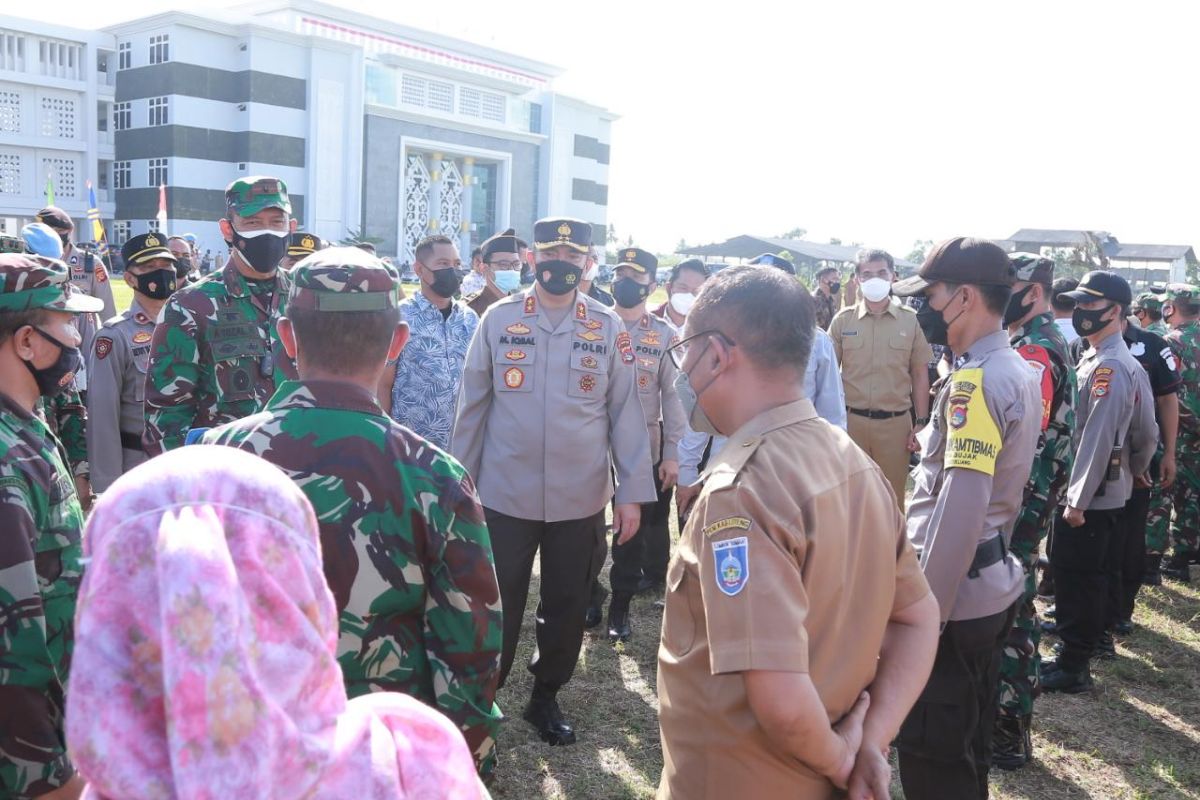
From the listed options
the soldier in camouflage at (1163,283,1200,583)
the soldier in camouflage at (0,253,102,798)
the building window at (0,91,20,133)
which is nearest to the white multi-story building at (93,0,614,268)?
the building window at (0,91,20,133)

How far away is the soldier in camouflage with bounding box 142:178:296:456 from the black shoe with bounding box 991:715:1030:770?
360cm

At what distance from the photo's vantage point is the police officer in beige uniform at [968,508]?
2854mm

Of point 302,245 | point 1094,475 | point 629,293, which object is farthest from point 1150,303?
point 302,245

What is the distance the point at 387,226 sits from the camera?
55844 mm

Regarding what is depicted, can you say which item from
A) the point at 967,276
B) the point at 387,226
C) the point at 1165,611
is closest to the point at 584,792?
the point at 967,276

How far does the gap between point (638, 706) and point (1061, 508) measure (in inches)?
119

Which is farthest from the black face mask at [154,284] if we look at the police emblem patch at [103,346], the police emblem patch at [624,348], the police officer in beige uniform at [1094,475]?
the police officer in beige uniform at [1094,475]

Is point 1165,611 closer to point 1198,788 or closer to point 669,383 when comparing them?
point 1198,788

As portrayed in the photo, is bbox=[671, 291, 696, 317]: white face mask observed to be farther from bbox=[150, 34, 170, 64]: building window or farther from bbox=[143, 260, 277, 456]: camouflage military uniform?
bbox=[150, 34, 170, 64]: building window

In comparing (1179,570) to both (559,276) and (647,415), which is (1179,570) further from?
(559,276)

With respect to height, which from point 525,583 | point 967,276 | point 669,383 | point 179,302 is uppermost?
point 967,276

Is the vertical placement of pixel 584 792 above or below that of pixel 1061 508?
below

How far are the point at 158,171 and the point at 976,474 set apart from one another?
55199 mm

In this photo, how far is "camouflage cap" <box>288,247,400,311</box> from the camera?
191cm
